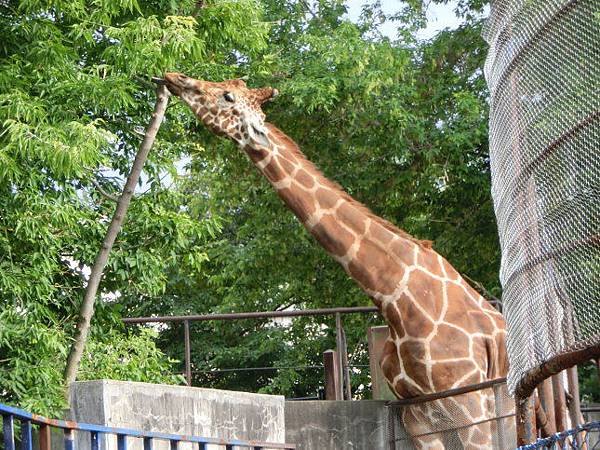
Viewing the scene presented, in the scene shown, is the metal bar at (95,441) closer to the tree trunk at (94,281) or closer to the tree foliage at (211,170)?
the tree foliage at (211,170)

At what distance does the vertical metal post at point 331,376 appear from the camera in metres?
12.5

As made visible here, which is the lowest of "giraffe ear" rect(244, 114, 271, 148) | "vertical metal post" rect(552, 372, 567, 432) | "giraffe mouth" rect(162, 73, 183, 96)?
"vertical metal post" rect(552, 372, 567, 432)

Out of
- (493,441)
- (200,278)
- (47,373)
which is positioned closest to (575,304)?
(493,441)

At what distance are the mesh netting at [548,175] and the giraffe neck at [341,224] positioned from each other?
592 centimetres

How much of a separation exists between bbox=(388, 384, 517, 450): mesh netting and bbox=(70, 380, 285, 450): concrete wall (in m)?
1.60

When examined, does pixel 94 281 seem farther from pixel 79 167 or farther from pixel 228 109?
pixel 228 109

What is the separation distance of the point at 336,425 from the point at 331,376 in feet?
3.68

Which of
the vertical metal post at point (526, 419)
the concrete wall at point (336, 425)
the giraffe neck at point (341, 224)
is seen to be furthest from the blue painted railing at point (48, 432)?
the concrete wall at point (336, 425)

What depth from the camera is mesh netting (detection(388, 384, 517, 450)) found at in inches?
396

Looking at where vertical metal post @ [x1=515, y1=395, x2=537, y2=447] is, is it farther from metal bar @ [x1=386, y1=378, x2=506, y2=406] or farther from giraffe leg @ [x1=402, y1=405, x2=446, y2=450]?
giraffe leg @ [x1=402, y1=405, x2=446, y2=450]

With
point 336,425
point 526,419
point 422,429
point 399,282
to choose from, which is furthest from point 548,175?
point 336,425

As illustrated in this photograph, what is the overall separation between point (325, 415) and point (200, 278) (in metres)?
14.5

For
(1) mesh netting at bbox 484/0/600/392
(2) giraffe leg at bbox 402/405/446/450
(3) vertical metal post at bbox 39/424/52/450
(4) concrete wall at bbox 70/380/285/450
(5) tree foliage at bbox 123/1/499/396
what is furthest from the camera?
(5) tree foliage at bbox 123/1/499/396

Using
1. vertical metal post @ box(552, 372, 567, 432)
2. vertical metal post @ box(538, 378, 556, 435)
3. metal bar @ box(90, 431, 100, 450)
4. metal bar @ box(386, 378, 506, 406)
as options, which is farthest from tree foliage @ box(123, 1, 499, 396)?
metal bar @ box(90, 431, 100, 450)
